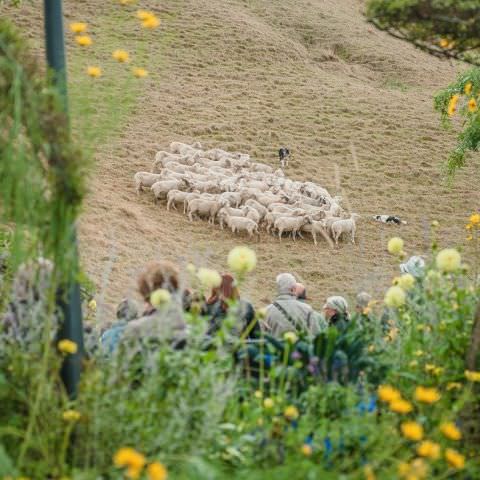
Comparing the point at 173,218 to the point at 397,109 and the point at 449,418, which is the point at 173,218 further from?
the point at 449,418

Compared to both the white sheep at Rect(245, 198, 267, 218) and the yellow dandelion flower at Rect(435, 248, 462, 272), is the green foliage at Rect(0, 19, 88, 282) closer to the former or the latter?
the yellow dandelion flower at Rect(435, 248, 462, 272)

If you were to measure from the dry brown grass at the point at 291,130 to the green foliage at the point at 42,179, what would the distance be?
20.9 feet

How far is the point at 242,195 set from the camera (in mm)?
17766

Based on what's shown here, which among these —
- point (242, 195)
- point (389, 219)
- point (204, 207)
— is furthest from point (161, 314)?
point (389, 219)

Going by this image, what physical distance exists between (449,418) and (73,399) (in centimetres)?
151

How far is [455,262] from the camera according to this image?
13.1ft

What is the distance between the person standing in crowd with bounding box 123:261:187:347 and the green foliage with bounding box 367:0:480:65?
1.56 meters

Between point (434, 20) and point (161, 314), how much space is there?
1829 millimetres

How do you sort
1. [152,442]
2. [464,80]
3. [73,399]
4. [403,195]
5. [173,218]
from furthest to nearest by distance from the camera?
[403,195] < [173,218] < [464,80] < [73,399] < [152,442]

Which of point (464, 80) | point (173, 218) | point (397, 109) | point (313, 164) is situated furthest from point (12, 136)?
point (397, 109)

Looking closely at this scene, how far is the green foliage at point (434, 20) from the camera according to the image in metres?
4.05

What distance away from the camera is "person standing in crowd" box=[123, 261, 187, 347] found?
352cm

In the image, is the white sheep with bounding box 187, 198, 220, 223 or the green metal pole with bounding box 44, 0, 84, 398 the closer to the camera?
the green metal pole with bounding box 44, 0, 84, 398

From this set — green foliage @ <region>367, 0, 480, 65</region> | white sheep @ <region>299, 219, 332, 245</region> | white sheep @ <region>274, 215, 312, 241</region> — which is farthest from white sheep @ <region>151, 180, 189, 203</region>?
green foliage @ <region>367, 0, 480, 65</region>
